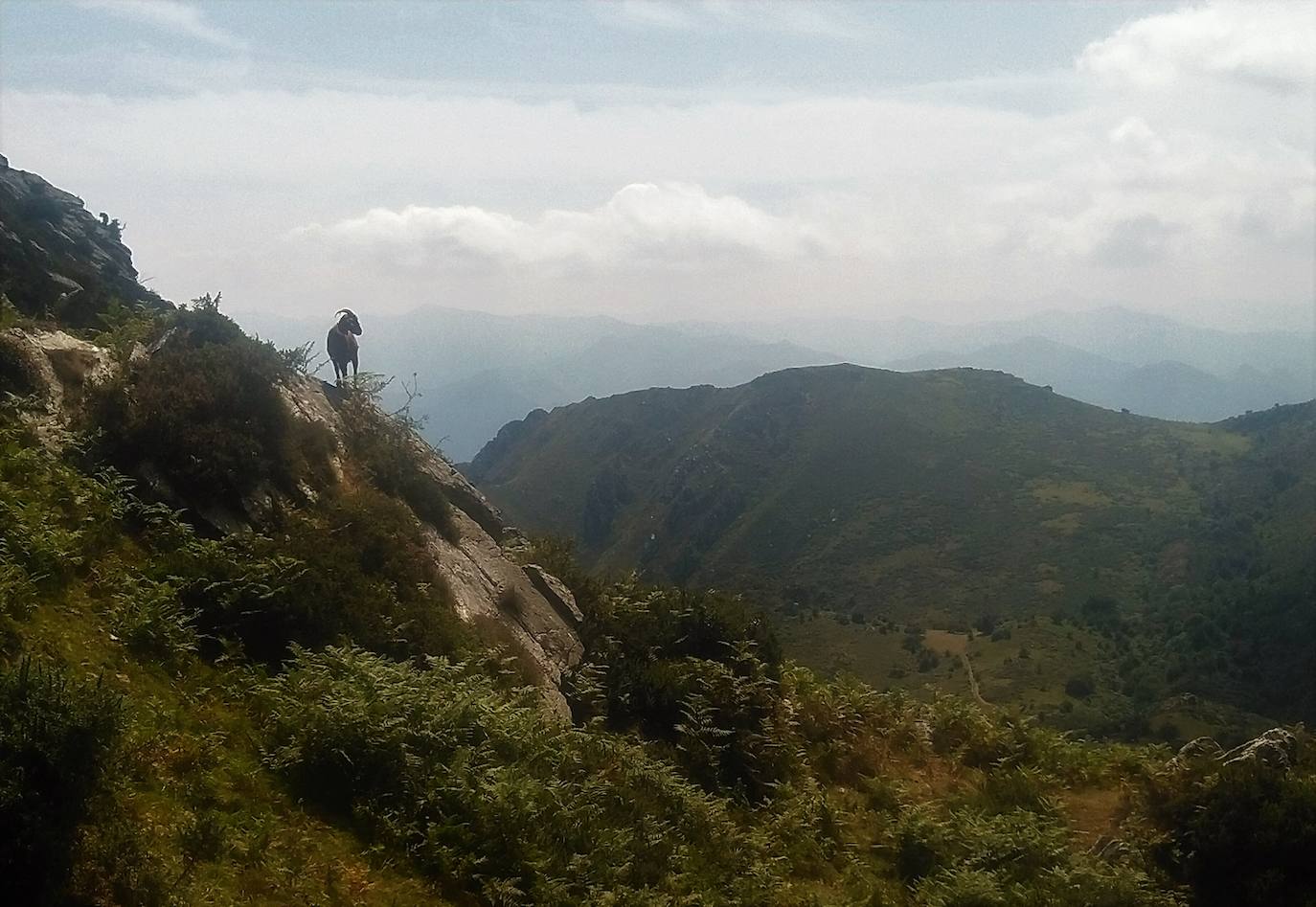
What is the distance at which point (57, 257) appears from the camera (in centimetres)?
2989

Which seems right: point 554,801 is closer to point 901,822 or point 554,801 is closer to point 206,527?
point 901,822

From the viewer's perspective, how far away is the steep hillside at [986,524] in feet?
273

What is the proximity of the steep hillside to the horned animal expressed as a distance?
33905mm

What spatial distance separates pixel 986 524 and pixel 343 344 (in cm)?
11581

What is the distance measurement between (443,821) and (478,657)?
13.8ft

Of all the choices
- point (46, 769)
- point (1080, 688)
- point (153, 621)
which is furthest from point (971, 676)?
point (46, 769)

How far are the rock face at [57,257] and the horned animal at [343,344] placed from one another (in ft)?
13.9

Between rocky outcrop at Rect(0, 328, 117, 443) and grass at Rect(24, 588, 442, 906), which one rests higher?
rocky outcrop at Rect(0, 328, 117, 443)

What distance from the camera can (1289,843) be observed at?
9953mm

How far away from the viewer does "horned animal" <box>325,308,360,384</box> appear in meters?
20.2

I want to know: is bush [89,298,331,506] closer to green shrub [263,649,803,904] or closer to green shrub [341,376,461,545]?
green shrub [341,376,461,545]

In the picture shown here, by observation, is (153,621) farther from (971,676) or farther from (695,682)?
(971,676)

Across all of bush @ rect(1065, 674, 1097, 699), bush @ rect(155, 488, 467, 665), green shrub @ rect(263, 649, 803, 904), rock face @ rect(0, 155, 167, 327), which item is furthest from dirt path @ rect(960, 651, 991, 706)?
rock face @ rect(0, 155, 167, 327)

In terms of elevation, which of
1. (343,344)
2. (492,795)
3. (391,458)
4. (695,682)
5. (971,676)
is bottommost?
(971,676)
